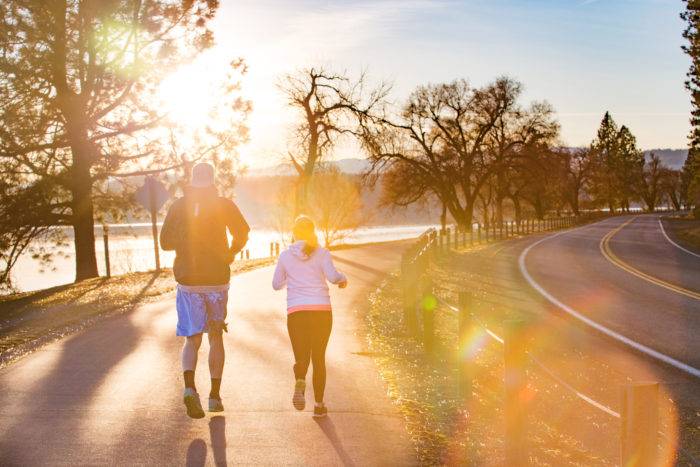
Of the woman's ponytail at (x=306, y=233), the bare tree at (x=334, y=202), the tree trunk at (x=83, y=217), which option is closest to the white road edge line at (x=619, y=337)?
the woman's ponytail at (x=306, y=233)

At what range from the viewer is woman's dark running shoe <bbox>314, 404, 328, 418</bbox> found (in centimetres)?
666

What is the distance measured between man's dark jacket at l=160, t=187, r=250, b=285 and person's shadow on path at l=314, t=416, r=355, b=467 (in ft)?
4.91

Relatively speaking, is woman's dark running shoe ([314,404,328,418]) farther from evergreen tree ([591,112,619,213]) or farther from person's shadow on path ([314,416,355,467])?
evergreen tree ([591,112,619,213])

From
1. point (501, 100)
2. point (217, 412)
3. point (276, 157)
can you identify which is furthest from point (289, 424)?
point (501, 100)

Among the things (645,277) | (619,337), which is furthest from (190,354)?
(645,277)

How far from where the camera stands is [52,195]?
23156 millimetres

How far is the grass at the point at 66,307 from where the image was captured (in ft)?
37.7

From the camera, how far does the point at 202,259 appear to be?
6.53 metres

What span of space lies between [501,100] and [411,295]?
4656 centimetres

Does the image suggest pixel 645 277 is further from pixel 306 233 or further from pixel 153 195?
pixel 306 233

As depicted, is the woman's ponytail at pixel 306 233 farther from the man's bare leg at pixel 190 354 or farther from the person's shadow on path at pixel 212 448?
the person's shadow on path at pixel 212 448

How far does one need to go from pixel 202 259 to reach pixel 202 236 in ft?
0.67

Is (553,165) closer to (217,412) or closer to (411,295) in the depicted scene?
(411,295)

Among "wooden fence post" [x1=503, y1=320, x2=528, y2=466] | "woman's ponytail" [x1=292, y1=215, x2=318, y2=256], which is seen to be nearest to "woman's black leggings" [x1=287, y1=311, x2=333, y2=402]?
"woman's ponytail" [x1=292, y1=215, x2=318, y2=256]
